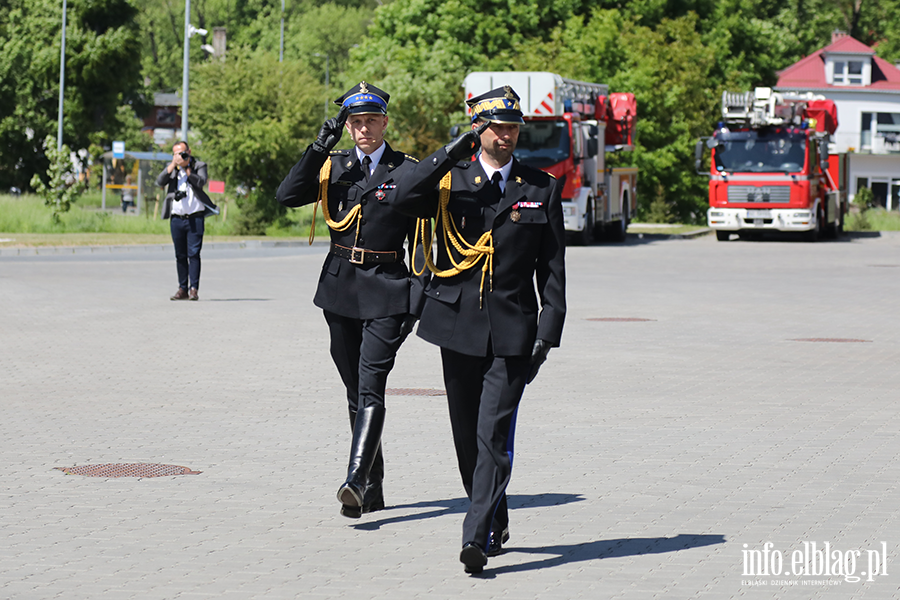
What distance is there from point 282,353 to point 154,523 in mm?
6831

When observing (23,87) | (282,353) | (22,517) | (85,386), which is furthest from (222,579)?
(23,87)

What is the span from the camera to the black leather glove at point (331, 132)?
6.44 m

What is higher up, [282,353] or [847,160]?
[847,160]

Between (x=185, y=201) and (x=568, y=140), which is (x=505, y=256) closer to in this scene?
(x=185, y=201)

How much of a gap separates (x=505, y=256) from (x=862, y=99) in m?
78.4

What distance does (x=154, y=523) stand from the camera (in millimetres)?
6387

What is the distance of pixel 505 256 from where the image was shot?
5766 millimetres

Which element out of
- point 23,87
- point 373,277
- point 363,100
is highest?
point 23,87

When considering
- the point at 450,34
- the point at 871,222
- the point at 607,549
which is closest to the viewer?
the point at 607,549

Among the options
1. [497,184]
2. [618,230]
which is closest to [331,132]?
[497,184]

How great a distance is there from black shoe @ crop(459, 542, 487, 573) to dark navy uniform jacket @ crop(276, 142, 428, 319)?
55.9 inches

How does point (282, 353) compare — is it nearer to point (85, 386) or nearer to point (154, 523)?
point (85, 386)

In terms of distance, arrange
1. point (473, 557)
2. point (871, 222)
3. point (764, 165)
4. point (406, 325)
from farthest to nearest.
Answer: point (871, 222), point (764, 165), point (406, 325), point (473, 557)

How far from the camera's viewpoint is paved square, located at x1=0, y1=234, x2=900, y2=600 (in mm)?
5594
